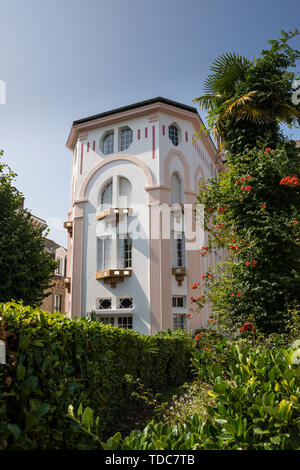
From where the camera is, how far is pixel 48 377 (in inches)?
145

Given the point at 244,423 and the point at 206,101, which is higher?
the point at 206,101

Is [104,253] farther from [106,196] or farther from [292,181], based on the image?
[292,181]

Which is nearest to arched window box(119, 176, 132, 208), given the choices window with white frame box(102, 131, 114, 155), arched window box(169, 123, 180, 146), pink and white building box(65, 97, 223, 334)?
pink and white building box(65, 97, 223, 334)

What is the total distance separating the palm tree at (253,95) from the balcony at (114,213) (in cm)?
1110

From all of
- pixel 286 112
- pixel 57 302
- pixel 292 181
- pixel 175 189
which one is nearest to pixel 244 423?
pixel 292 181

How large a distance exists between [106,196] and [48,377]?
19.2 metres

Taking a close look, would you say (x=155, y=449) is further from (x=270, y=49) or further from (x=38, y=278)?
(x=38, y=278)

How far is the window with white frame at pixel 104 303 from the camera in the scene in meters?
20.5

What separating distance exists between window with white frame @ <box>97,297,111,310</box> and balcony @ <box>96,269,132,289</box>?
872 mm

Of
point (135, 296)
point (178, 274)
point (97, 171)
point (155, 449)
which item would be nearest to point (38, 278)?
point (135, 296)

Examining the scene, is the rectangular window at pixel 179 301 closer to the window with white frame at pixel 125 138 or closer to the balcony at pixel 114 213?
the balcony at pixel 114 213

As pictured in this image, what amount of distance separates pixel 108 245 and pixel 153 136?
707 cm

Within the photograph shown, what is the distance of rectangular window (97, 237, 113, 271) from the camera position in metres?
21.2

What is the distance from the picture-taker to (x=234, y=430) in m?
1.91
